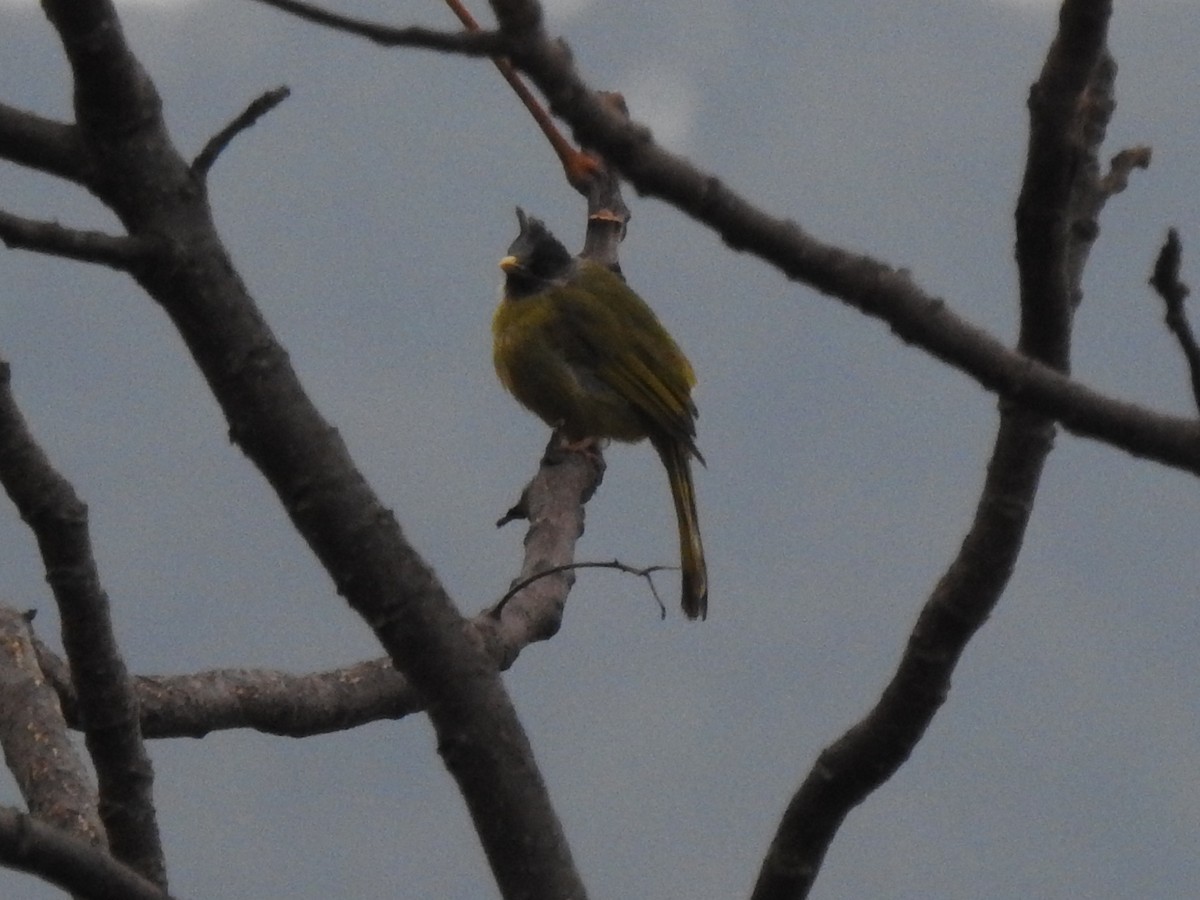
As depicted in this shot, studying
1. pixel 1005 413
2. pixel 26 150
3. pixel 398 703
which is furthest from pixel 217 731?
pixel 1005 413

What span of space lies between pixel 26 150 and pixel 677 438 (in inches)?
205

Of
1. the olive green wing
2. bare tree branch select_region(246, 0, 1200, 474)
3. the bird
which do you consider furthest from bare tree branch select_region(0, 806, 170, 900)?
the olive green wing

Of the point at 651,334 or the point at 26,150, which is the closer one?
the point at 26,150

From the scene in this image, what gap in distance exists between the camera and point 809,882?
2623mm

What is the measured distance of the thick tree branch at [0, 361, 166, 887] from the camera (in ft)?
9.05

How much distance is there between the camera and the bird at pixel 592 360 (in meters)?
7.43

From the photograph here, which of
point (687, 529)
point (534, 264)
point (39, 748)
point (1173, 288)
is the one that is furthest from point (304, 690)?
point (534, 264)

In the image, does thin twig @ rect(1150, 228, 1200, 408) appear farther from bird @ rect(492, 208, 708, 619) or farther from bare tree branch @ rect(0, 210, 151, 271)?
bird @ rect(492, 208, 708, 619)

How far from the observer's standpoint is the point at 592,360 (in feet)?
25.3

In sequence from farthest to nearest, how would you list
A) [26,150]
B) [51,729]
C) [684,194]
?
[51,729]
[26,150]
[684,194]

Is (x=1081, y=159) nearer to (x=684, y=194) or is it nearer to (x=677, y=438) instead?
(x=684, y=194)

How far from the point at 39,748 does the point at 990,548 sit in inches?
69.6

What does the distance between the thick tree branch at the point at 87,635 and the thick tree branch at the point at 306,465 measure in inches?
16.9

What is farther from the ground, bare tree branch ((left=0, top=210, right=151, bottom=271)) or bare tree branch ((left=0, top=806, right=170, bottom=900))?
bare tree branch ((left=0, top=210, right=151, bottom=271))
